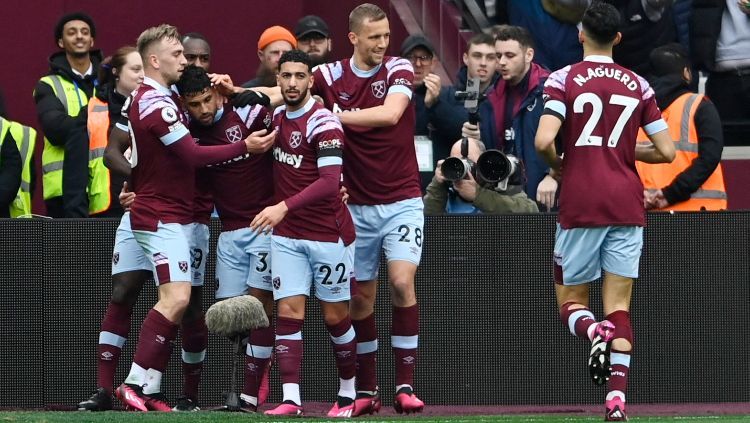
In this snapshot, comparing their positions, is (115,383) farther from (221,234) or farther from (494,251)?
(494,251)

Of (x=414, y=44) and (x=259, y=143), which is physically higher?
(x=414, y=44)

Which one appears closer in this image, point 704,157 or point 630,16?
point 704,157

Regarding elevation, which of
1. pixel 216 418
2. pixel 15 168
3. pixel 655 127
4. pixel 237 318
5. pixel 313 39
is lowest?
pixel 216 418

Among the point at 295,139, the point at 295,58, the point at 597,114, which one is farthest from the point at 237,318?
the point at 597,114

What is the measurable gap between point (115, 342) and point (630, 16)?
5.06 meters

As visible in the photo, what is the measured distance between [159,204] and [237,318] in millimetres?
899

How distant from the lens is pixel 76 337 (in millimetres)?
11586

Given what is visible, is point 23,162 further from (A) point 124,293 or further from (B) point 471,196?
(B) point 471,196

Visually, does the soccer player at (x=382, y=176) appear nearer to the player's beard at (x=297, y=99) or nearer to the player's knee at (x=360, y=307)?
the player's knee at (x=360, y=307)

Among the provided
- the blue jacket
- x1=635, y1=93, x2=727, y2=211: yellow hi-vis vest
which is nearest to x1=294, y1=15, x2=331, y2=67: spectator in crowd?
the blue jacket

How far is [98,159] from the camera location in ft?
40.3

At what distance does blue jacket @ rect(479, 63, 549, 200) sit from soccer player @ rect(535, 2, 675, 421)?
2302 mm

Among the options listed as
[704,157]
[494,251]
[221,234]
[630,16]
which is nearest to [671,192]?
[704,157]

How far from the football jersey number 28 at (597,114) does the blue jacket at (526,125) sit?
2354mm
